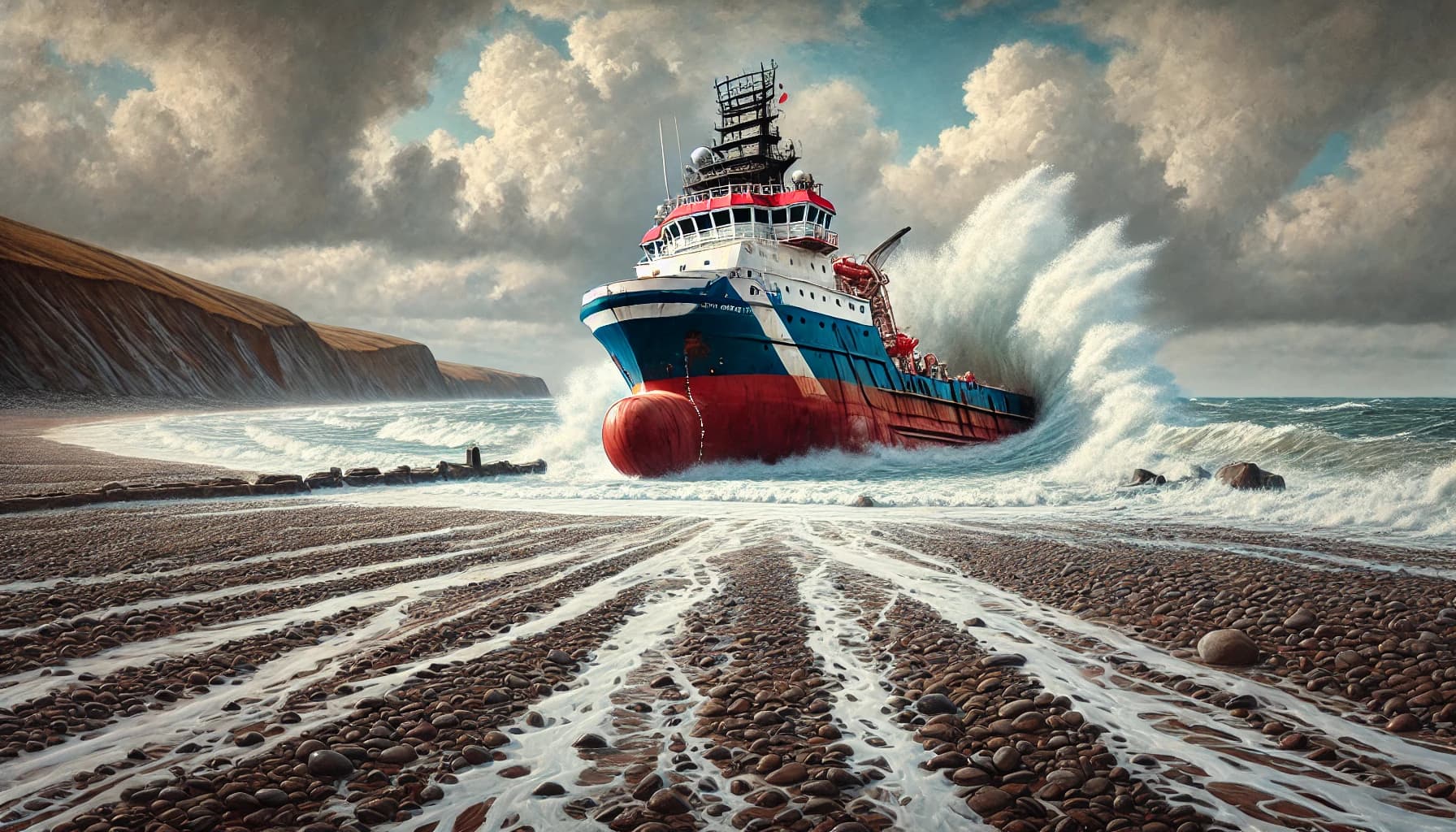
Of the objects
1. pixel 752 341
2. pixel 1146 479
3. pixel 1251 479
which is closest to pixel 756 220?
pixel 752 341

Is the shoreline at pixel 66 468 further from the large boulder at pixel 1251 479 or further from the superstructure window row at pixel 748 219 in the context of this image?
the large boulder at pixel 1251 479

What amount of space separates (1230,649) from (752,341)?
16.7m

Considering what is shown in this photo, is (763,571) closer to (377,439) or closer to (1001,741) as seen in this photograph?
(1001,741)

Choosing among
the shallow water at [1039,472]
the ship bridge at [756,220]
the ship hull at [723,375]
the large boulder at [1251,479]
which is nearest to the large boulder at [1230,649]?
the shallow water at [1039,472]

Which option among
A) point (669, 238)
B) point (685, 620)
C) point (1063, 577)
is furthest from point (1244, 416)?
point (685, 620)

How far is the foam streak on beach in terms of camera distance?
8.50ft

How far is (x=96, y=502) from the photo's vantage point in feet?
40.9

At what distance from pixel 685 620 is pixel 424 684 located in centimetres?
206

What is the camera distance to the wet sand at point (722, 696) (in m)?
2.58

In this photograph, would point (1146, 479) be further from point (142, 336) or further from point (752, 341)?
point (142, 336)

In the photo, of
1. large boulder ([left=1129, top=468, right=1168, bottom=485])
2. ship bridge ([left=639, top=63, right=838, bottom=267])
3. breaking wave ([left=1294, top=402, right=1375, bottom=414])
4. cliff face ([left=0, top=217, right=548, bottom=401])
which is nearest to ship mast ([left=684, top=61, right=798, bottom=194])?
ship bridge ([left=639, top=63, right=838, bottom=267])

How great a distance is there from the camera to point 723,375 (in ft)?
65.9

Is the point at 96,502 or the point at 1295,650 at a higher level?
the point at 96,502

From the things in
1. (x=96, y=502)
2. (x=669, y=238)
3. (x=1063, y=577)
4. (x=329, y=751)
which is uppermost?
(x=669, y=238)
